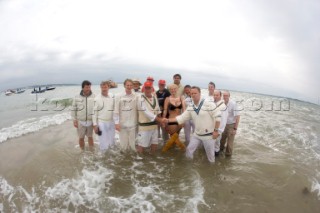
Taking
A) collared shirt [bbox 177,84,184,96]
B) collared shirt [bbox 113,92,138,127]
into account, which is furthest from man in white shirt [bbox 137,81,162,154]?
collared shirt [bbox 177,84,184,96]

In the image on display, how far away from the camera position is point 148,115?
6.56 m

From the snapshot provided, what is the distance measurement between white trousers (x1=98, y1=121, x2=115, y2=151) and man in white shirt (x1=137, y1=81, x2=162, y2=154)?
3.05ft

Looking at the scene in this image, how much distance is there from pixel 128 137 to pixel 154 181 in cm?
168

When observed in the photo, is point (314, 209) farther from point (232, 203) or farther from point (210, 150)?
point (210, 150)

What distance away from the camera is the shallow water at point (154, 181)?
15.9 feet

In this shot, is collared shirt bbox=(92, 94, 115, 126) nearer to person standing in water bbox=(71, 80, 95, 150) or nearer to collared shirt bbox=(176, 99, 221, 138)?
person standing in water bbox=(71, 80, 95, 150)

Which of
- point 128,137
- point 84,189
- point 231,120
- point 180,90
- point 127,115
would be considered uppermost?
point 180,90

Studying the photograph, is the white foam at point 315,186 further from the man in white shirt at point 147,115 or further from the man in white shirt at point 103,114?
the man in white shirt at point 103,114

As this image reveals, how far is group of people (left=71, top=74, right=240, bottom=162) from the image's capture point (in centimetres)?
610

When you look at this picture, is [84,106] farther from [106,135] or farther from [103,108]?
[106,135]

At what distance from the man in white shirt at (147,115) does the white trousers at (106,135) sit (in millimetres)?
930

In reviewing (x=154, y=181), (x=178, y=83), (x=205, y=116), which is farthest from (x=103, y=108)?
(x=205, y=116)

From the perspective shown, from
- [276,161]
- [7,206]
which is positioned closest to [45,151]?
[7,206]

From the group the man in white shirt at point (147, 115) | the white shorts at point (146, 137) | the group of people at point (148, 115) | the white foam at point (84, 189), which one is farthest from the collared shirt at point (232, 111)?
the white foam at point (84, 189)
